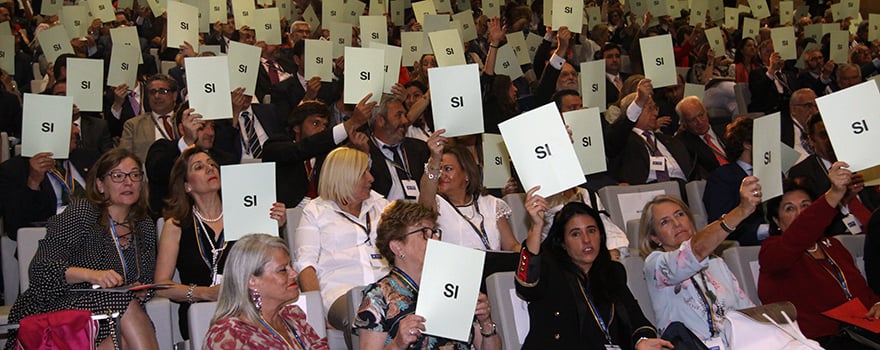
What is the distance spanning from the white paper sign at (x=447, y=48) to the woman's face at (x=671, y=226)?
266 cm

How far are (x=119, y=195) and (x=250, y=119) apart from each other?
2.49 m

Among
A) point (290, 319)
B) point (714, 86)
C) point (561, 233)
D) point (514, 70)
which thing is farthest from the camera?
point (714, 86)

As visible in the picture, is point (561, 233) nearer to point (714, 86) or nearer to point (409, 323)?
point (409, 323)

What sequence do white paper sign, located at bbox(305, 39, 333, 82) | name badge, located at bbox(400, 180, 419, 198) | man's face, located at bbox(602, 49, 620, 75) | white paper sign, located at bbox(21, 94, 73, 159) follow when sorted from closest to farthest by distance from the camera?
white paper sign, located at bbox(21, 94, 73, 159) → name badge, located at bbox(400, 180, 419, 198) → white paper sign, located at bbox(305, 39, 333, 82) → man's face, located at bbox(602, 49, 620, 75)

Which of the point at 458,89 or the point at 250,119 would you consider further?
the point at 250,119

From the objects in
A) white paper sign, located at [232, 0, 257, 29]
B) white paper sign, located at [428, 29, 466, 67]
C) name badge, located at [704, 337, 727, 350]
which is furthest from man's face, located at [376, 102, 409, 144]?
white paper sign, located at [232, 0, 257, 29]

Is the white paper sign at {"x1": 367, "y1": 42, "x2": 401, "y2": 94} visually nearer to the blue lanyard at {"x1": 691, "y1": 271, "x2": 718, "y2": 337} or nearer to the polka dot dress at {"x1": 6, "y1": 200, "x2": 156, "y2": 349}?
the polka dot dress at {"x1": 6, "y1": 200, "x2": 156, "y2": 349}

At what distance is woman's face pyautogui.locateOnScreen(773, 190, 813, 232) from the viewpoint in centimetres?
469

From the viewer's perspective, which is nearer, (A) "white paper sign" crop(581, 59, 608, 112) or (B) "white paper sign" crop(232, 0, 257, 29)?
(A) "white paper sign" crop(581, 59, 608, 112)

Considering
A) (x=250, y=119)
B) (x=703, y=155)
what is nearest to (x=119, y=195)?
(x=250, y=119)

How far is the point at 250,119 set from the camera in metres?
6.81

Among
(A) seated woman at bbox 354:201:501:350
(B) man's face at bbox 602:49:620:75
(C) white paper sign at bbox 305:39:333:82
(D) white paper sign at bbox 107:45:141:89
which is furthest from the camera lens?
(B) man's face at bbox 602:49:620:75

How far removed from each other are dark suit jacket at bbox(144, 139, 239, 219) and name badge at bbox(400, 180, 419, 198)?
38.7 inches

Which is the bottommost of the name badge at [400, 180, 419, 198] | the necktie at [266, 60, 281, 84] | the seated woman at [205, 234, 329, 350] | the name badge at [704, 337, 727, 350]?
the name badge at [704, 337, 727, 350]
